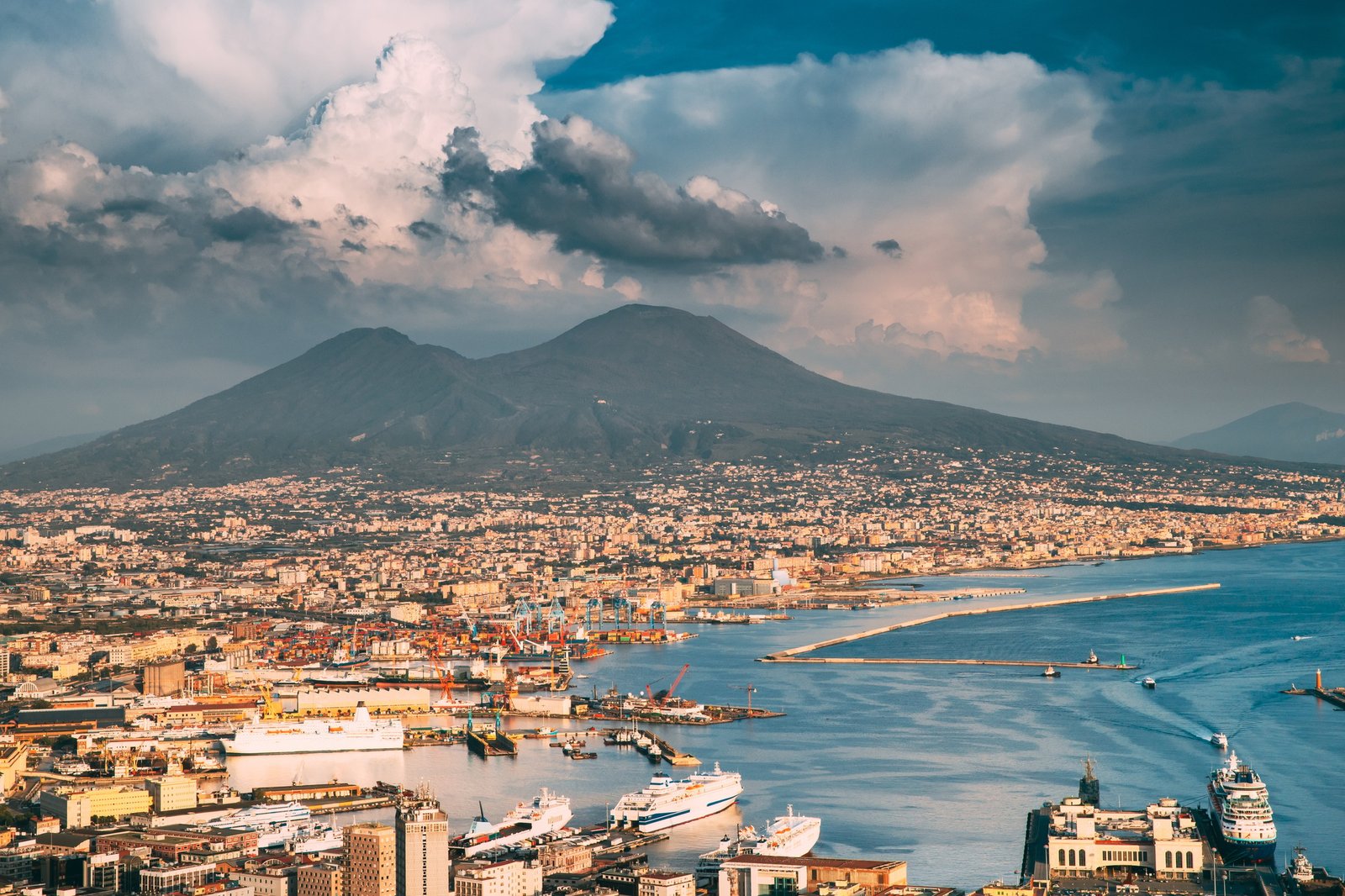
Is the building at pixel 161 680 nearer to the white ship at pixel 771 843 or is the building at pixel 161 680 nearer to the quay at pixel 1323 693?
the white ship at pixel 771 843

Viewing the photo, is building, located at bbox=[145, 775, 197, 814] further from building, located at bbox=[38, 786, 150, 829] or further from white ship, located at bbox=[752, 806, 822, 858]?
white ship, located at bbox=[752, 806, 822, 858]

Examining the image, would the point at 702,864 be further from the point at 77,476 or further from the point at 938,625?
the point at 77,476

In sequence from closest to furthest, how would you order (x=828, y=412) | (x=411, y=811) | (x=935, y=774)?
(x=411, y=811)
(x=935, y=774)
(x=828, y=412)

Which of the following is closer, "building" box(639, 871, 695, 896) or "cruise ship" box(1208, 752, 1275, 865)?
"building" box(639, 871, 695, 896)

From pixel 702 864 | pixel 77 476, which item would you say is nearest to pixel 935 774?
pixel 702 864

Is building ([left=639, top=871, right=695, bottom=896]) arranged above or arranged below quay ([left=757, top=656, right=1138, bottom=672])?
below

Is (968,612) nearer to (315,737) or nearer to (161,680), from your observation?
(161,680)

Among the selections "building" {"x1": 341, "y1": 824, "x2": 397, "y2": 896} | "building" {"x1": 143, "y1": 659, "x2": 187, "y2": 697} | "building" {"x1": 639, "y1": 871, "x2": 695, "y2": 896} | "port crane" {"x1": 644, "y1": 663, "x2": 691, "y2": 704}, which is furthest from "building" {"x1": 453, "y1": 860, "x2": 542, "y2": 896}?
"building" {"x1": 143, "y1": 659, "x2": 187, "y2": 697}

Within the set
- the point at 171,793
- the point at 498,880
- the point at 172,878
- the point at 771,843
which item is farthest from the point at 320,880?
the point at 171,793
